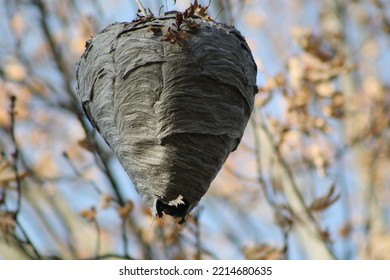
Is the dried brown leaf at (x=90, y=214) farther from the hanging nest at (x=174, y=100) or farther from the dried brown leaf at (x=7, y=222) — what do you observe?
the hanging nest at (x=174, y=100)

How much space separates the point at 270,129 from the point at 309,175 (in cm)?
61

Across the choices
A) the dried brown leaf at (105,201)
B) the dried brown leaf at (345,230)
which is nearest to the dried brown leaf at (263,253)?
the dried brown leaf at (105,201)

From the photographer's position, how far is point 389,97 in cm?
751

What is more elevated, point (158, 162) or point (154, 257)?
point (158, 162)

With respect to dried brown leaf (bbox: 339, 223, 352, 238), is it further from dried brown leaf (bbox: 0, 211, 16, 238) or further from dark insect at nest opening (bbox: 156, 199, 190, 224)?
dark insect at nest opening (bbox: 156, 199, 190, 224)

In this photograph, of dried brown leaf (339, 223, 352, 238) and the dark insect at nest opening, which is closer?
the dark insect at nest opening

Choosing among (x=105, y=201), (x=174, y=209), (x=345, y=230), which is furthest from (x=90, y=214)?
(x=345, y=230)

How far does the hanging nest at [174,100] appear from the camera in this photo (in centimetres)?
281

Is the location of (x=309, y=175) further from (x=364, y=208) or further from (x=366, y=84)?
(x=366, y=84)

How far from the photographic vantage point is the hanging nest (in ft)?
9.21

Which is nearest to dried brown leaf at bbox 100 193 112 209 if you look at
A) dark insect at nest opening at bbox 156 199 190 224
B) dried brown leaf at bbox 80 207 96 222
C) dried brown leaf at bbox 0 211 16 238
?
dried brown leaf at bbox 80 207 96 222

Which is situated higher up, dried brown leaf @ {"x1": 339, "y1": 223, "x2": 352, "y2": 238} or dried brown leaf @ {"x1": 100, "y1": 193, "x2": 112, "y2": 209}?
dried brown leaf @ {"x1": 100, "y1": 193, "x2": 112, "y2": 209}

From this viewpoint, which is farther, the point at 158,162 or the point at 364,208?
the point at 364,208

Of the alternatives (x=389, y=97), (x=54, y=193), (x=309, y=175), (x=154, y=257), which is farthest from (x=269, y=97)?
(x=389, y=97)
